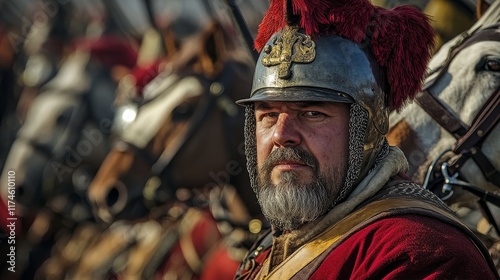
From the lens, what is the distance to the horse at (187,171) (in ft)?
18.8

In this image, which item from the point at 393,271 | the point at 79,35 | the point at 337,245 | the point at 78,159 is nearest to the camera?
the point at 393,271

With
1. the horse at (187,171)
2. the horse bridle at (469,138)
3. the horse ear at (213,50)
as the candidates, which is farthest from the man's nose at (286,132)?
the horse ear at (213,50)

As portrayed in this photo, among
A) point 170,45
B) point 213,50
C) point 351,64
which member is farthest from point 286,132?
point 170,45

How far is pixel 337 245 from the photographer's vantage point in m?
2.91

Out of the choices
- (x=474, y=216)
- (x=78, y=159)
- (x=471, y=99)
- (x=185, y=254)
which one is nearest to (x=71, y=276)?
(x=78, y=159)

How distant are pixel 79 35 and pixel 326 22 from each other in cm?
799

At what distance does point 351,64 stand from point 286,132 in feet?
0.99

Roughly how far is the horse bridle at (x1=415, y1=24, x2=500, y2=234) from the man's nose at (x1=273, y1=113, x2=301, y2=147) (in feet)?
4.25

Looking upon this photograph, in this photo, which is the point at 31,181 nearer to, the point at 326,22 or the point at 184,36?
the point at 184,36

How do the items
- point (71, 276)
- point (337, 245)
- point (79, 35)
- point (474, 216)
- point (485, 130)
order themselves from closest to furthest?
point (337, 245) → point (485, 130) → point (474, 216) → point (71, 276) → point (79, 35)

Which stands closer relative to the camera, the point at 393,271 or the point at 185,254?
the point at 393,271

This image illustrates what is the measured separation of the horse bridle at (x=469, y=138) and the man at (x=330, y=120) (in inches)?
38.1

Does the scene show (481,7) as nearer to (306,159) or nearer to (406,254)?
(306,159)

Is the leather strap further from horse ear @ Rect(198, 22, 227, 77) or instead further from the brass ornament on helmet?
horse ear @ Rect(198, 22, 227, 77)
